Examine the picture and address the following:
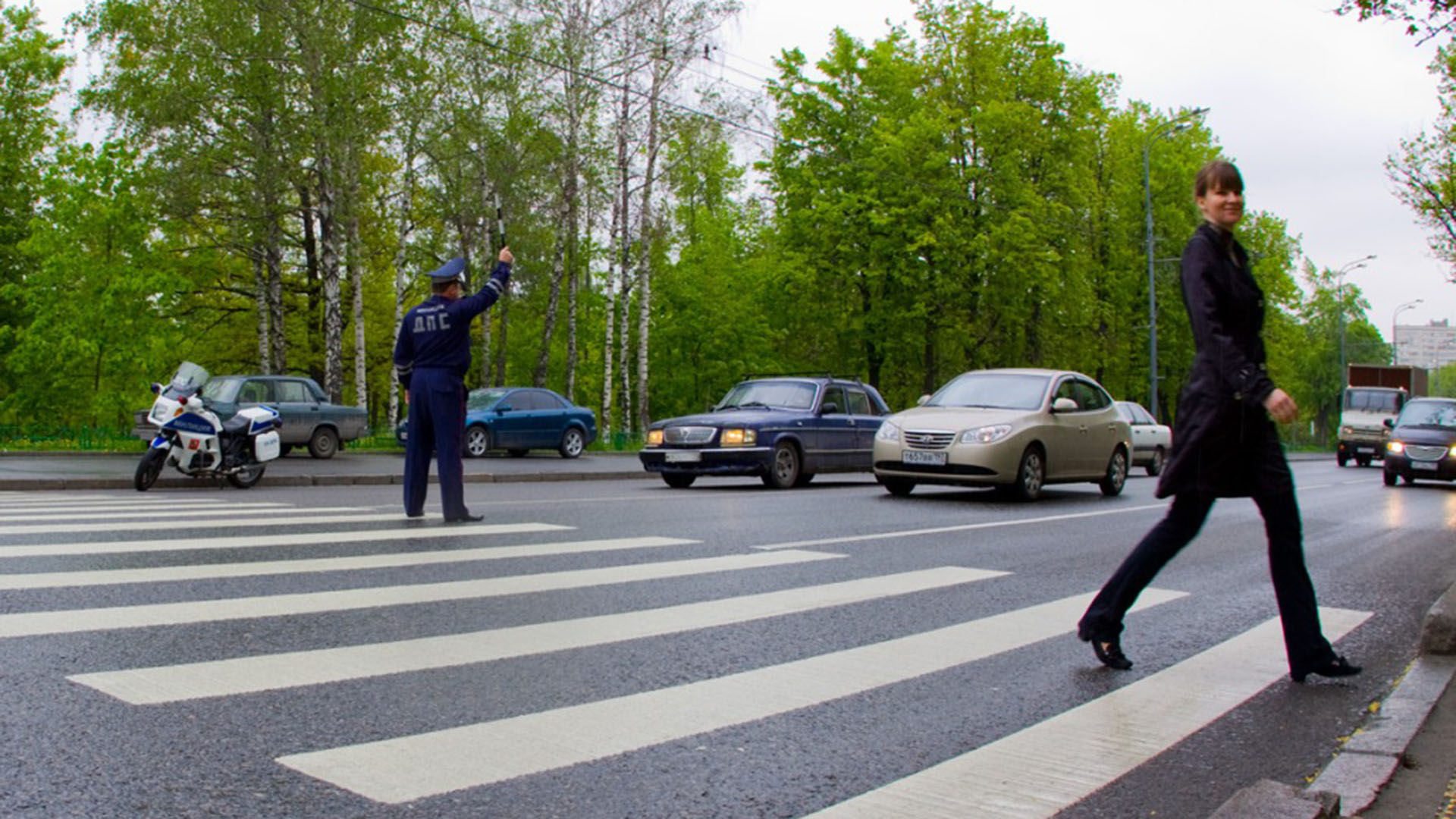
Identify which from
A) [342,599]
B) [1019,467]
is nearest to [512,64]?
[1019,467]

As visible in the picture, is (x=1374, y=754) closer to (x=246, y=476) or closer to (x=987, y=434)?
(x=987, y=434)

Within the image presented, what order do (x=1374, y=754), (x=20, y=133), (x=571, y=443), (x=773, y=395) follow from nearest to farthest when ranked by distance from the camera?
(x=1374, y=754)
(x=773, y=395)
(x=571, y=443)
(x=20, y=133)

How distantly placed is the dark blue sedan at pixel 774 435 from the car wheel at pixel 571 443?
10.9 m

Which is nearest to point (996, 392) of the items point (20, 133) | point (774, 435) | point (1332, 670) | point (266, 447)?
point (774, 435)

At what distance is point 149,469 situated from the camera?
1458 cm

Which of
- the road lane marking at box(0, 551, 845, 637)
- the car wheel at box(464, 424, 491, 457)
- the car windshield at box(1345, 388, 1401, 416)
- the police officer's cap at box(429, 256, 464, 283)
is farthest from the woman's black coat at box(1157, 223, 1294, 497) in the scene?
the car windshield at box(1345, 388, 1401, 416)

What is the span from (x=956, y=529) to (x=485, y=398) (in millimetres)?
18691

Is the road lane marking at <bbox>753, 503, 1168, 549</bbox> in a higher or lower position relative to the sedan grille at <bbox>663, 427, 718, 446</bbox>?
lower

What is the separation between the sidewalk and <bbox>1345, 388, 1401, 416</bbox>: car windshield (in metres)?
25.8

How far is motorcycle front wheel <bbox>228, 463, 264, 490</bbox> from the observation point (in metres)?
15.2

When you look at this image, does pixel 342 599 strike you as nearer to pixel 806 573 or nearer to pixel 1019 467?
pixel 806 573

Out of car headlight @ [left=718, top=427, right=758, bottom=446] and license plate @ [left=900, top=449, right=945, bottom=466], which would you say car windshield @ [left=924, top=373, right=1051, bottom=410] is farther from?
car headlight @ [left=718, top=427, right=758, bottom=446]

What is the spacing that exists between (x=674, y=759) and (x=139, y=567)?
469 cm

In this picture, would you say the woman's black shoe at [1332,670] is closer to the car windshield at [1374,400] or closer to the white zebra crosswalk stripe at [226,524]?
the white zebra crosswalk stripe at [226,524]
